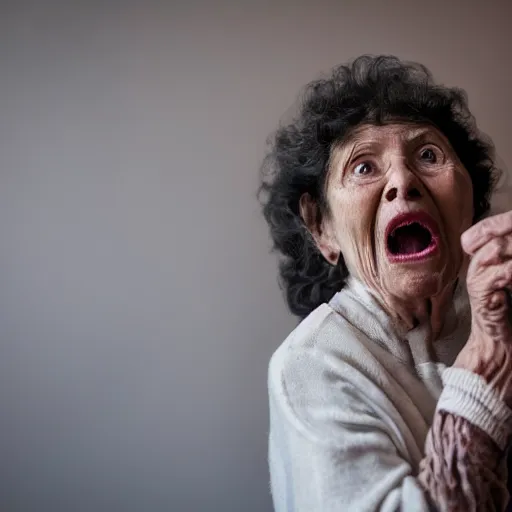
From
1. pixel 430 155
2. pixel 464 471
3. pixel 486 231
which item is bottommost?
pixel 464 471

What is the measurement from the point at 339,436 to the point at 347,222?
310mm

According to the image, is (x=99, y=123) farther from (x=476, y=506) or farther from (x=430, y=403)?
(x=476, y=506)

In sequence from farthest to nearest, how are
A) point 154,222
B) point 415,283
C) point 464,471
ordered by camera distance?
point 154,222 < point 415,283 < point 464,471

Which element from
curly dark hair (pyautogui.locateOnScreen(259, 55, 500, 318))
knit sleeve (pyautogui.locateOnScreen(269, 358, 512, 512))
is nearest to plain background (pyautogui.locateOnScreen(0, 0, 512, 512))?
curly dark hair (pyautogui.locateOnScreen(259, 55, 500, 318))

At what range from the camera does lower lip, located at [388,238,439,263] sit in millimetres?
889

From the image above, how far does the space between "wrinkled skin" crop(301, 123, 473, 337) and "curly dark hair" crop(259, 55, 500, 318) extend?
3cm

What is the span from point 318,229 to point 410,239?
162 millimetres

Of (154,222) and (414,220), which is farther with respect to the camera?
(154,222)

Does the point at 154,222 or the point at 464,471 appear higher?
the point at 154,222

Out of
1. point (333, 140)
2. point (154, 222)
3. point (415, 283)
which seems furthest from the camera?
point (154, 222)

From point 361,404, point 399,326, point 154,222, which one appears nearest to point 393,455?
point 361,404

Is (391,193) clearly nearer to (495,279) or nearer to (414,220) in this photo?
(414,220)

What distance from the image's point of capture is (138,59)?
50.2 inches

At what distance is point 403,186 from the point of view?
0.90 m
